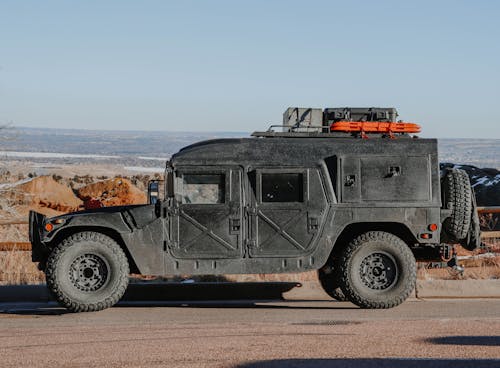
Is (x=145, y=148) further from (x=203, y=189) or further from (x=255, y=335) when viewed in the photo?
(x=255, y=335)

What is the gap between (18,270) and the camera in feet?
49.5

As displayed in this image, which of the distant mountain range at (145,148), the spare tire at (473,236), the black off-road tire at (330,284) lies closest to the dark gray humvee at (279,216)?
the spare tire at (473,236)

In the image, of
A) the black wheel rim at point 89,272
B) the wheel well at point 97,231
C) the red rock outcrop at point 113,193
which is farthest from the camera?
the red rock outcrop at point 113,193

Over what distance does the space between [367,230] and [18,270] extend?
5.61 m

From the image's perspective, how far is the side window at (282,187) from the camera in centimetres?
1199

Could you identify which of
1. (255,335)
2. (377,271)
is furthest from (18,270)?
(255,335)

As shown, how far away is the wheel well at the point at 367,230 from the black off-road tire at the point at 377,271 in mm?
186

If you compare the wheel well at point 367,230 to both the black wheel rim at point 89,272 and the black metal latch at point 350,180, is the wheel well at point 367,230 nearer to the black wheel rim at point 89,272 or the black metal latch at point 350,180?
the black metal latch at point 350,180

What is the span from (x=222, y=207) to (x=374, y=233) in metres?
1.81

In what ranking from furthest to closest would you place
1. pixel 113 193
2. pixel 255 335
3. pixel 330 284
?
1. pixel 113 193
2. pixel 330 284
3. pixel 255 335

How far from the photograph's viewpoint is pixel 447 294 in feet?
44.0

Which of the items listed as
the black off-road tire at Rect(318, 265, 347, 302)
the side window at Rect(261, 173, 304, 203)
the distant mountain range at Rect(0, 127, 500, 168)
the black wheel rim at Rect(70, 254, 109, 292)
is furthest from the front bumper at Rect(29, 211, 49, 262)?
the distant mountain range at Rect(0, 127, 500, 168)

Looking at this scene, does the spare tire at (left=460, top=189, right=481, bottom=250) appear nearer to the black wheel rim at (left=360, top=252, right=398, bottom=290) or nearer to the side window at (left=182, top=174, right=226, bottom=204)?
the black wheel rim at (left=360, top=252, right=398, bottom=290)

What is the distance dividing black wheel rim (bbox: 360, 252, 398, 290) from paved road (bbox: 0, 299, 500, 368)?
35 centimetres
